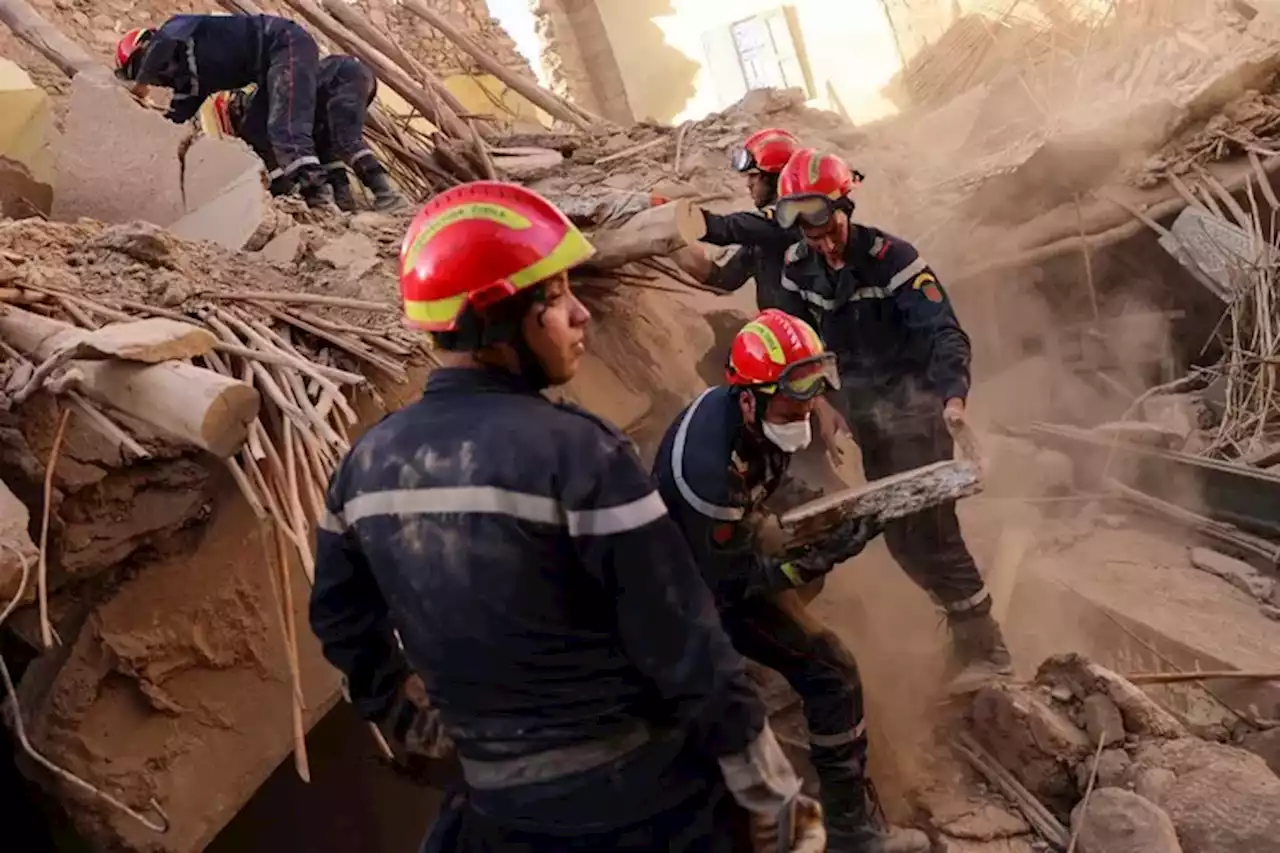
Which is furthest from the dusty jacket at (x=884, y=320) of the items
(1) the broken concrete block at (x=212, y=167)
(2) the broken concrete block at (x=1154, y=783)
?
(1) the broken concrete block at (x=212, y=167)

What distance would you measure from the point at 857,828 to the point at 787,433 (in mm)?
1416

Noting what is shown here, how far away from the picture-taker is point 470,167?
5.69 meters

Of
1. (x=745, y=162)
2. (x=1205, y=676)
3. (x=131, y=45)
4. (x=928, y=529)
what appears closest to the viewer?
(x=1205, y=676)

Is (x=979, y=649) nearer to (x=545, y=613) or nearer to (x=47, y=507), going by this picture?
(x=545, y=613)

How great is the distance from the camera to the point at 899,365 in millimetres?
4500

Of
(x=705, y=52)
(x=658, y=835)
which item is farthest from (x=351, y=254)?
(x=705, y=52)

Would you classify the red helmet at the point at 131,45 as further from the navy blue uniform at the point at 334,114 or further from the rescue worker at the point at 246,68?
the navy blue uniform at the point at 334,114

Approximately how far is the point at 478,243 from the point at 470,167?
4.08 m

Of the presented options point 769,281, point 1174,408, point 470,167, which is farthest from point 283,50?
point 1174,408

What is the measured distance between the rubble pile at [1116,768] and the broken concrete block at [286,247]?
3.17m

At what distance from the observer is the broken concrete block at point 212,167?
174 inches

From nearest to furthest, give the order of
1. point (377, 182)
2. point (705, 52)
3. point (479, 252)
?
point (479, 252) < point (377, 182) < point (705, 52)

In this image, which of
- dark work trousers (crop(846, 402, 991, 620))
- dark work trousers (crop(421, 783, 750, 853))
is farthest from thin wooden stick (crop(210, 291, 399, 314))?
dark work trousers (crop(846, 402, 991, 620))

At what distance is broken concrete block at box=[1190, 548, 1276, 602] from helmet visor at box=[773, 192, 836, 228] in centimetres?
275
